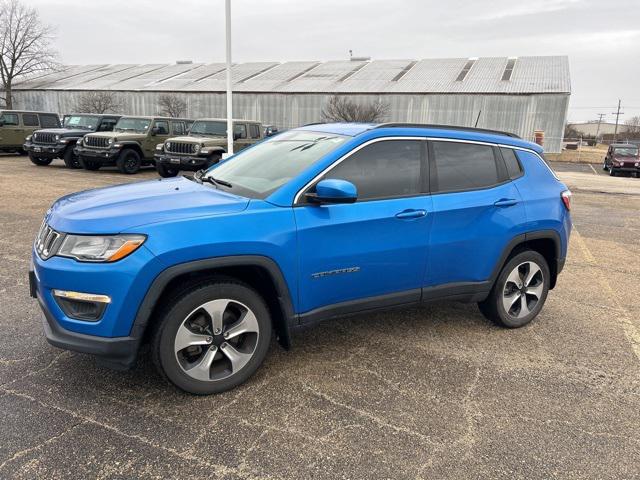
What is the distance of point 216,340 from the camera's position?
3033 mm

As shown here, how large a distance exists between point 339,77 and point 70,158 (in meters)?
30.7

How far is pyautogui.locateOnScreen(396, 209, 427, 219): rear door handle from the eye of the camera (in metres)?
3.46

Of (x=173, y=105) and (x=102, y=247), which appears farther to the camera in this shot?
(x=173, y=105)

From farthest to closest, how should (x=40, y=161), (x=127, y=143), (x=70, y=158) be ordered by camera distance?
(x=40, y=161) < (x=70, y=158) < (x=127, y=143)

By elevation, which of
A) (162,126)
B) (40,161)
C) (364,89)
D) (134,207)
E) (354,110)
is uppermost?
(364,89)

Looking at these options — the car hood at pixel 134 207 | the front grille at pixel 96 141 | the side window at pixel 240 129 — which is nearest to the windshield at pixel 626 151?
the side window at pixel 240 129

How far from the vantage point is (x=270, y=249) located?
3.00 m

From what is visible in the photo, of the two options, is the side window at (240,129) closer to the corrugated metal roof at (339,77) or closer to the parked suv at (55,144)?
the parked suv at (55,144)

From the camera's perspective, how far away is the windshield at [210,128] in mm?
15770

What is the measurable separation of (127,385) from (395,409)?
1704 millimetres

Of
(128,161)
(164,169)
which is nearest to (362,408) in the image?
(164,169)

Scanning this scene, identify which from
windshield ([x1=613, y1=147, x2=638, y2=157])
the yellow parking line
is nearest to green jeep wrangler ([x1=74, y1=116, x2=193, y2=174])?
the yellow parking line

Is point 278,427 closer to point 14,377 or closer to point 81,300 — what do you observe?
point 81,300

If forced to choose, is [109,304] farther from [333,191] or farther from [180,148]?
[180,148]
